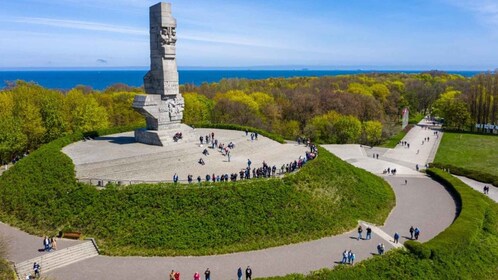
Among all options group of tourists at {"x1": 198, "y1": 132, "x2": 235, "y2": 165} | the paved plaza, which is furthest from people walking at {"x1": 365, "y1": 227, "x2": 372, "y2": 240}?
group of tourists at {"x1": 198, "y1": 132, "x2": 235, "y2": 165}

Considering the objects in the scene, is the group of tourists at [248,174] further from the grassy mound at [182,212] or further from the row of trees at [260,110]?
the row of trees at [260,110]

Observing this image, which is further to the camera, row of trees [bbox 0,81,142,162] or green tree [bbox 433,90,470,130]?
green tree [bbox 433,90,470,130]

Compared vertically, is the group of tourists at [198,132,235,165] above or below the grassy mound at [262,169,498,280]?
above

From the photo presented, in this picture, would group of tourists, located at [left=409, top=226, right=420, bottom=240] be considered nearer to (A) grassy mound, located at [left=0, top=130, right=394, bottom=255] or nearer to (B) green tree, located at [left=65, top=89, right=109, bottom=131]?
(A) grassy mound, located at [left=0, top=130, right=394, bottom=255]

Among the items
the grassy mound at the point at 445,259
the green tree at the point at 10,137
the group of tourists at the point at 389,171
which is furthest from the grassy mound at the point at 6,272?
the group of tourists at the point at 389,171

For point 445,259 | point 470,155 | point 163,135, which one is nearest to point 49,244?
point 163,135

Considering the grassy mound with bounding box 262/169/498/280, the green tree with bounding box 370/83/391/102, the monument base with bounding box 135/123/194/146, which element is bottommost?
the grassy mound with bounding box 262/169/498/280

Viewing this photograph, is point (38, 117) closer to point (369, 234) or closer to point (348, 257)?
point (369, 234)
